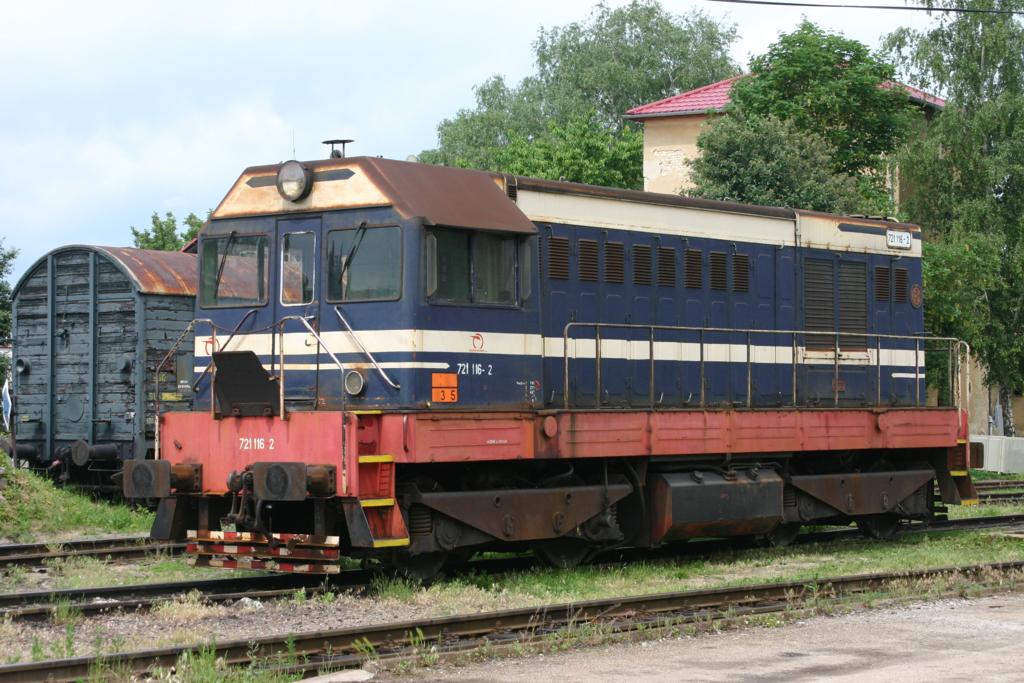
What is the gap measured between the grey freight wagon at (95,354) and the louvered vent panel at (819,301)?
836 centimetres

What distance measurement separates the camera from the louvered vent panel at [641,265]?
13961mm

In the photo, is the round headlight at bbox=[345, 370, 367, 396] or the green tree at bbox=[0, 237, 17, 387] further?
the green tree at bbox=[0, 237, 17, 387]

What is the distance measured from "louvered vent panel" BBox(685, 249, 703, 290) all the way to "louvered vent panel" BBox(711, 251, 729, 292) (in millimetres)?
202

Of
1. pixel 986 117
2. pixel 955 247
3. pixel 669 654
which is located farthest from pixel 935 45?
pixel 669 654

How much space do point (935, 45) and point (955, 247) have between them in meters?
9.23

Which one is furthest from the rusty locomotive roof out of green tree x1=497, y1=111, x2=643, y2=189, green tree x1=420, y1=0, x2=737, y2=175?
green tree x1=420, y1=0, x2=737, y2=175

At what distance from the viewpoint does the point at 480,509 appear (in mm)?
11617

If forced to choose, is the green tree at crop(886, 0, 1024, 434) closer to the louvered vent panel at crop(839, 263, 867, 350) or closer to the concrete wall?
the concrete wall

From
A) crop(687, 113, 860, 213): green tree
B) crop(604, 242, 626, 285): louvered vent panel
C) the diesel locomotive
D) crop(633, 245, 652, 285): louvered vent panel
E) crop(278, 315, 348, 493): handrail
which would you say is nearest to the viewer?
crop(278, 315, 348, 493): handrail

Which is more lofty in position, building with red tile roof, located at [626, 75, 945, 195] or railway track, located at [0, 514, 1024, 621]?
building with red tile roof, located at [626, 75, 945, 195]

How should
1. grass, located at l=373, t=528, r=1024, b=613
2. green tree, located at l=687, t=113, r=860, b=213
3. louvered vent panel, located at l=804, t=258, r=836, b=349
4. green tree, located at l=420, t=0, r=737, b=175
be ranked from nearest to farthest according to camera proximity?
grass, located at l=373, t=528, r=1024, b=613
louvered vent panel, located at l=804, t=258, r=836, b=349
green tree, located at l=687, t=113, r=860, b=213
green tree, located at l=420, t=0, r=737, b=175

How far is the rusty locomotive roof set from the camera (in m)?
11.4

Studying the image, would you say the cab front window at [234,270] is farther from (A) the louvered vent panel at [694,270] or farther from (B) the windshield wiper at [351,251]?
(A) the louvered vent panel at [694,270]

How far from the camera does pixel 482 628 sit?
9562 mm
